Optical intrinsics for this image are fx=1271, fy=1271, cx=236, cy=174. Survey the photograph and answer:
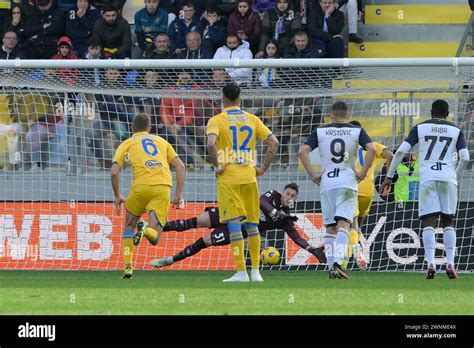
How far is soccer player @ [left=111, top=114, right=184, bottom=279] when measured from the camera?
13742 millimetres

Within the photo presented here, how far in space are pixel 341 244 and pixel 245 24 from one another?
726 centimetres

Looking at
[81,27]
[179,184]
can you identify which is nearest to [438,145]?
[179,184]

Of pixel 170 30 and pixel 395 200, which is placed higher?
pixel 170 30

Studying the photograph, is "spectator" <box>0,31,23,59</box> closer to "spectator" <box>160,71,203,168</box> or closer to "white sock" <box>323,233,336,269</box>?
"spectator" <box>160,71,203,168</box>

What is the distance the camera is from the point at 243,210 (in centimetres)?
1304

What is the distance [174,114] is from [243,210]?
4.50 metres

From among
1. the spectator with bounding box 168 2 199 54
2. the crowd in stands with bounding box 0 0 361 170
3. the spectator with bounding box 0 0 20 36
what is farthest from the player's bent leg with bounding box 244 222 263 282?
the spectator with bounding box 0 0 20 36

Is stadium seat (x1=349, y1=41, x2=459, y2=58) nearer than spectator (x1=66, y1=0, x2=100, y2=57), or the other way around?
spectator (x1=66, y1=0, x2=100, y2=57)

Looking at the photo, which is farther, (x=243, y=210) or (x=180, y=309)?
(x=243, y=210)

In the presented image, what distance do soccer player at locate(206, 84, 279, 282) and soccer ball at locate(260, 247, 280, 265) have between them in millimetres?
3048

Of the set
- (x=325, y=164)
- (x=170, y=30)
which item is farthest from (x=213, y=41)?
(x=325, y=164)

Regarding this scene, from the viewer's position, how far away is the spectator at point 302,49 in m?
18.9

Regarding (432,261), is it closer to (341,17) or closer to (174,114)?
(174,114)
